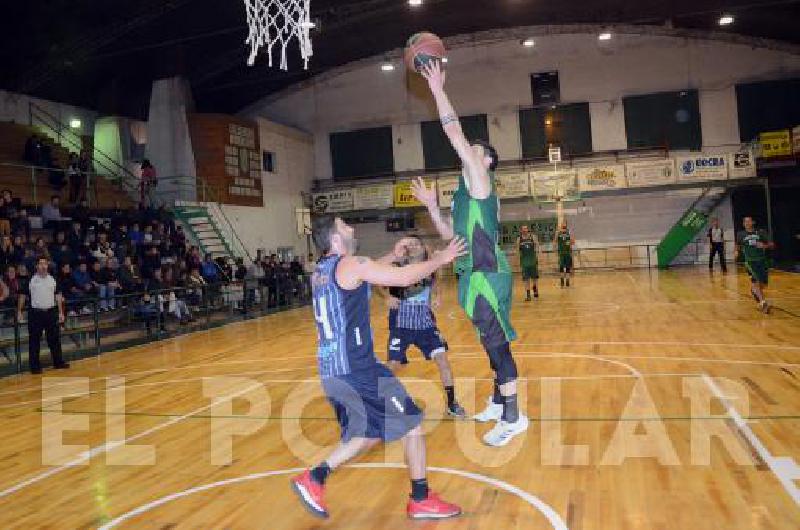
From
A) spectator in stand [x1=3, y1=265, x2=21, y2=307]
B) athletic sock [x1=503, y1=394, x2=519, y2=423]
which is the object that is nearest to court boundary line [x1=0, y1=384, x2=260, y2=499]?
athletic sock [x1=503, y1=394, x2=519, y2=423]

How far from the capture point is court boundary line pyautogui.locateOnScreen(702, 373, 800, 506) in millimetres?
3589

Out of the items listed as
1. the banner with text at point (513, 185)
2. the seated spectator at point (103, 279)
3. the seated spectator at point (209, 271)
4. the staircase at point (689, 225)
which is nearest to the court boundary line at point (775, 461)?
the seated spectator at point (103, 279)

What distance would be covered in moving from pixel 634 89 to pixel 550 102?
Answer: 3.23 metres

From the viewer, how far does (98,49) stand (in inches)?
752

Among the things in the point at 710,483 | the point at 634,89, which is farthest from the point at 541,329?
the point at 634,89

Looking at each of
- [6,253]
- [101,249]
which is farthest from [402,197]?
[6,253]

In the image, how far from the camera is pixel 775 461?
4.01 metres

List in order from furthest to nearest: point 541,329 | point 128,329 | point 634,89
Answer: point 634,89 → point 128,329 → point 541,329

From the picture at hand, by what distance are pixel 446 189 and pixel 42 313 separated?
681 inches

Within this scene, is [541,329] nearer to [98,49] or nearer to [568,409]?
[568,409]

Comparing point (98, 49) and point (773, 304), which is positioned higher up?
point (98, 49)

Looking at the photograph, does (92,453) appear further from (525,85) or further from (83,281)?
(525,85)

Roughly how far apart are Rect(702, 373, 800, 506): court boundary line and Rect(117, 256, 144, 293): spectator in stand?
1167 cm

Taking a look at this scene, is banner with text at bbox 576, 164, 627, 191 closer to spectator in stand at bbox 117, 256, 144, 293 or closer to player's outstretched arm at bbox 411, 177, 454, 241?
spectator in stand at bbox 117, 256, 144, 293
